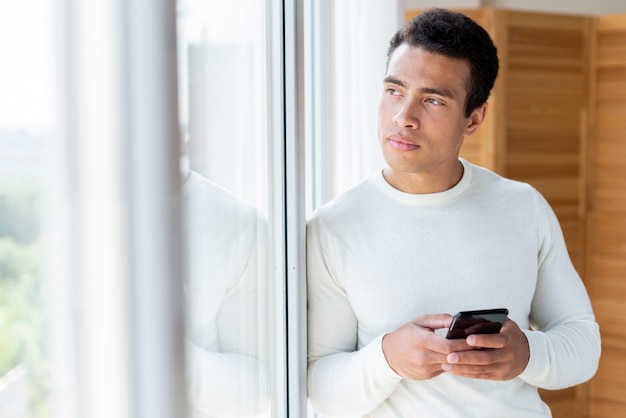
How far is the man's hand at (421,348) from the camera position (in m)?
1.46

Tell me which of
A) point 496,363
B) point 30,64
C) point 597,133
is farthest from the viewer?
point 597,133

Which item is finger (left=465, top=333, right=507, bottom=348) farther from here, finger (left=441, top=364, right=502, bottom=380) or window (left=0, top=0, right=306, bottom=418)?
window (left=0, top=0, right=306, bottom=418)

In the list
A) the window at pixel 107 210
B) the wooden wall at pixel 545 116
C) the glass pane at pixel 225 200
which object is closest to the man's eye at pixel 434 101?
the glass pane at pixel 225 200

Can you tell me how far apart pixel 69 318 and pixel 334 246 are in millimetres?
849

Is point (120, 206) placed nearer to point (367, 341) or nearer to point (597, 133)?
point (367, 341)

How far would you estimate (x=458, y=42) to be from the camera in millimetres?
1629

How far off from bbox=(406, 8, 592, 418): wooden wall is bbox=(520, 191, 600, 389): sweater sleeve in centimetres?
158

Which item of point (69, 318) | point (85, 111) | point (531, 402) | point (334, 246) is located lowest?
point (531, 402)

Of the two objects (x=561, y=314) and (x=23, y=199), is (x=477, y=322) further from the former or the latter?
(x=23, y=199)

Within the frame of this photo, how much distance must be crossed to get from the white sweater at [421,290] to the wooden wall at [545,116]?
1648 mm

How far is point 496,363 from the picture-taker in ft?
4.96

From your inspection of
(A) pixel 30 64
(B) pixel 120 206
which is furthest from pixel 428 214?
(A) pixel 30 64

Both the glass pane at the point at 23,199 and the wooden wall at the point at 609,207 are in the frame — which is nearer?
the glass pane at the point at 23,199

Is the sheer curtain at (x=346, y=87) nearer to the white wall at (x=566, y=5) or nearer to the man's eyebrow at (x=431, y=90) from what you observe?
the man's eyebrow at (x=431, y=90)
